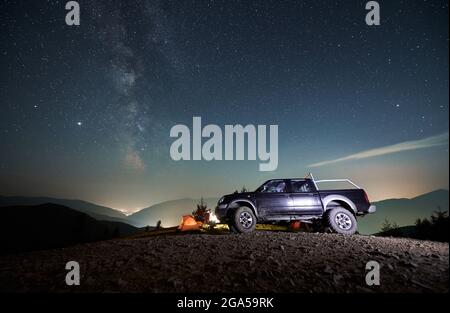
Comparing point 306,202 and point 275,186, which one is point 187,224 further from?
point 306,202

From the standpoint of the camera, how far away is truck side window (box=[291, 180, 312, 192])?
923 centimetres

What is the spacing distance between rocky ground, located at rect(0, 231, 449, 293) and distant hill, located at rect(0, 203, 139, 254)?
86.7 metres

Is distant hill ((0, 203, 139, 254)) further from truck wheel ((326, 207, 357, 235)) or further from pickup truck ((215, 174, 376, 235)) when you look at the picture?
truck wheel ((326, 207, 357, 235))

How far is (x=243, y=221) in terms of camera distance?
28.1 feet

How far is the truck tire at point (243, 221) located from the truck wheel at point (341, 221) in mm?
2845

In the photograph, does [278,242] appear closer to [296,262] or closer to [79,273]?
[296,262]

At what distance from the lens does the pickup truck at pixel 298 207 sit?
860 centimetres

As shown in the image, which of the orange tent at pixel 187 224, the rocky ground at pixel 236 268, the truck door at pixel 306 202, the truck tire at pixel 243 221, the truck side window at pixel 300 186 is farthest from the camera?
the orange tent at pixel 187 224

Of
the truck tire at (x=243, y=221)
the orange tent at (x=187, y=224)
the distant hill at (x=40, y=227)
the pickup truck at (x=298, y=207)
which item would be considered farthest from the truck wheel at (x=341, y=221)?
the distant hill at (x=40, y=227)

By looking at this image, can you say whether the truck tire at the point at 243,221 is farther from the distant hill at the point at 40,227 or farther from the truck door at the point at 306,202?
the distant hill at the point at 40,227

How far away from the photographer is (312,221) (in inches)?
363

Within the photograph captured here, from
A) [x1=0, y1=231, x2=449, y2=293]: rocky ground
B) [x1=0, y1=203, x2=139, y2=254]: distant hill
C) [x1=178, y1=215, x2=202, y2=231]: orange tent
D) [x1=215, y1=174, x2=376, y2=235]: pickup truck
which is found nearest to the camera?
[x1=0, y1=231, x2=449, y2=293]: rocky ground

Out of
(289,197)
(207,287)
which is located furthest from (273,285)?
(289,197)

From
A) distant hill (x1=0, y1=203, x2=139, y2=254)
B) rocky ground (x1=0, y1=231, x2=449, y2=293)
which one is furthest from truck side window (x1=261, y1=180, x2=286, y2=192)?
distant hill (x1=0, y1=203, x2=139, y2=254)
